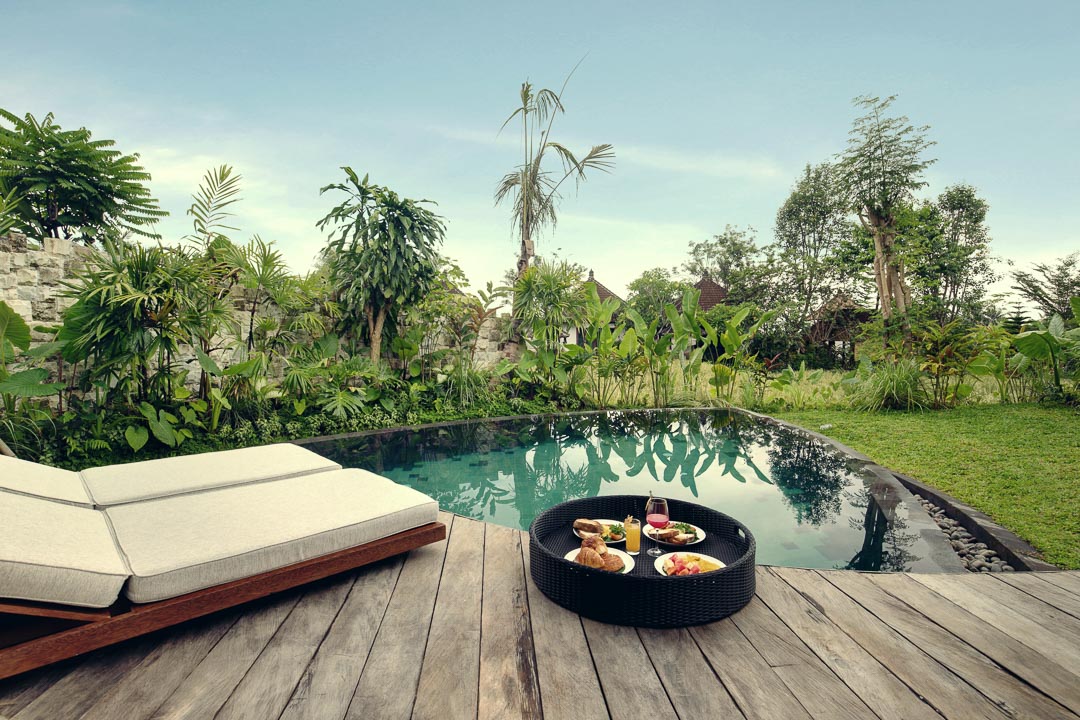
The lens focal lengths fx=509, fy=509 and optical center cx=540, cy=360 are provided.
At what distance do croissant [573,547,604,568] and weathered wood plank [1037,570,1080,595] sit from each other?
2.07 metres

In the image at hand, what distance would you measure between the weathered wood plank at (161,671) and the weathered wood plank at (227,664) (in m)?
0.03

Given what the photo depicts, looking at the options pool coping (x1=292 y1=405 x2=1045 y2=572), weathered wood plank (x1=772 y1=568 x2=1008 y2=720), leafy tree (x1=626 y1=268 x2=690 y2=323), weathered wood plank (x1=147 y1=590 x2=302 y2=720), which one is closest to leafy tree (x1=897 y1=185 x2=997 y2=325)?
leafy tree (x1=626 y1=268 x2=690 y2=323)

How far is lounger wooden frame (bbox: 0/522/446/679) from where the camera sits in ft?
4.91

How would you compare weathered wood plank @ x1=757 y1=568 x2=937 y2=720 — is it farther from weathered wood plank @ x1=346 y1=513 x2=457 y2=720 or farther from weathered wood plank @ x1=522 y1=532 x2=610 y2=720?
weathered wood plank @ x1=346 y1=513 x2=457 y2=720

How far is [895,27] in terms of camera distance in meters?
7.70

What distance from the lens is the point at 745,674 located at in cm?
160

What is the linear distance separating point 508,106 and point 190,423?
26.1ft

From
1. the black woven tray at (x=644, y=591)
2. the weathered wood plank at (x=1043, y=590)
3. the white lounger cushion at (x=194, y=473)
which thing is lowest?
the weathered wood plank at (x=1043, y=590)

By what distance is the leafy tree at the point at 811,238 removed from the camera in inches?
621

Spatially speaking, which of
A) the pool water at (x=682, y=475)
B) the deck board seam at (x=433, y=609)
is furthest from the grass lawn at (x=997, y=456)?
the deck board seam at (x=433, y=609)

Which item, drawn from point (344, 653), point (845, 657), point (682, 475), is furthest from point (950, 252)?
point (344, 653)

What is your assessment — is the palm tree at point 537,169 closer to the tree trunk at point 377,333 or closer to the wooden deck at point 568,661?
the tree trunk at point 377,333

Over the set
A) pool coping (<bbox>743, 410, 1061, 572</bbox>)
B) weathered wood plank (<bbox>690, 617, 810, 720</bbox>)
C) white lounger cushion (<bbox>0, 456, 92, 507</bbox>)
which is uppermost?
white lounger cushion (<bbox>0, 456, 92, 507</bbox>)

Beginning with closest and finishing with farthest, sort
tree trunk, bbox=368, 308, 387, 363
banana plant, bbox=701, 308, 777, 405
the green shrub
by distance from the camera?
1. tree trunk, bbox=368, 308, 387, 363
2. the green shrub
3. banana plant, bbox=701, 308, 777, 405
